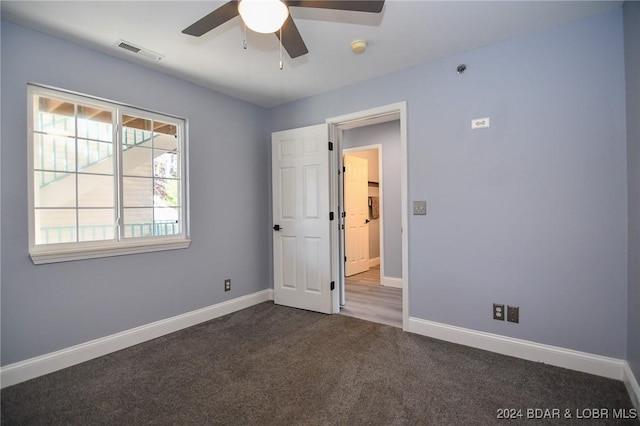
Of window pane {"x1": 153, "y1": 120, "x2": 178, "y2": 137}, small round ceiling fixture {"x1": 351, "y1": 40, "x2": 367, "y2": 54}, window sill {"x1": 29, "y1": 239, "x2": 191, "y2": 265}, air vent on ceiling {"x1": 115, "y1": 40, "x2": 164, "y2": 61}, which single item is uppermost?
air vent on ceiling {"x1": 115, "y1": 40, "x2": 164, "y2": 61}

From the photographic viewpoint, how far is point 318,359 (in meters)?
2.35

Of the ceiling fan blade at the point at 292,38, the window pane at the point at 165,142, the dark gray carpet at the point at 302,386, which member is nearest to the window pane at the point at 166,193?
the window pane at the point at 165,142

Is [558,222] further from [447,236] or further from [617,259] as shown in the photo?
[447,236]

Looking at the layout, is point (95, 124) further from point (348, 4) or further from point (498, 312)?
point (498, 312)

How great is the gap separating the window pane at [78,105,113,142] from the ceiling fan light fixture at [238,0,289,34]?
186cm

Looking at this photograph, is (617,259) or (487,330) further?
(487,330)

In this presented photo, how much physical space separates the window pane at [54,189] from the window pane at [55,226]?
6 centimetres

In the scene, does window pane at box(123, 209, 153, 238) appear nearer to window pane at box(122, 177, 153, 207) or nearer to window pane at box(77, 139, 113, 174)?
window pane at box(122, 177, 153, 207)

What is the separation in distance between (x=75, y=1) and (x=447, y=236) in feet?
10.6

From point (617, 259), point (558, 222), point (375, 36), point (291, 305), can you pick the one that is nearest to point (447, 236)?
point (558, 222)

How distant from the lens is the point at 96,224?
8.24 ft

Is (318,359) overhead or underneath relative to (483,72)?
underneath

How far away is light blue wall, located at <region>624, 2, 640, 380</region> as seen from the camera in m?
1.79

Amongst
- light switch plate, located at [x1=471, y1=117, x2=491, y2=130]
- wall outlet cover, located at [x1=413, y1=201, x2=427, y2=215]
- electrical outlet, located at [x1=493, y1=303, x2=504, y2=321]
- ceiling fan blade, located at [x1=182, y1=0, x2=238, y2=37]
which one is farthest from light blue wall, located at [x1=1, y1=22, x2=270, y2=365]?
electrical outlet, located at [x1=493, y1=303, x2=504, y2=321]
